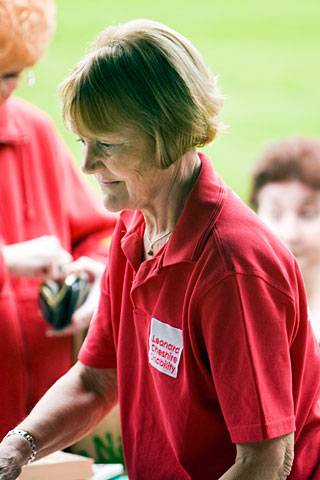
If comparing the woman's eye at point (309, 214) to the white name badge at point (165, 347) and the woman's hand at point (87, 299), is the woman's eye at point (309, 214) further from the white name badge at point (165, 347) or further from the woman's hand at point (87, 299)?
the white name badge at point (165, 347)

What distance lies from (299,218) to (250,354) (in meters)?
1.68

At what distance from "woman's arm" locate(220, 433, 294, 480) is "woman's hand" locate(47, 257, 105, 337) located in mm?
983

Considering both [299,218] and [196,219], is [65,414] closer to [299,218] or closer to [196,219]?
[196,219]

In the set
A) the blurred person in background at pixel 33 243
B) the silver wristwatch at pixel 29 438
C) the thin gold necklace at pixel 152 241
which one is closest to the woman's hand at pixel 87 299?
the blurred person in background at pixel 33 243

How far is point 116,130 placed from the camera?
1.71 meters

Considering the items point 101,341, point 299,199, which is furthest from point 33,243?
point 299,199

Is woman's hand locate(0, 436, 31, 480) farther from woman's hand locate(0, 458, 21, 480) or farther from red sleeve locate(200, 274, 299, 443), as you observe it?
red sleeve locate(200, 274, 299, 443)

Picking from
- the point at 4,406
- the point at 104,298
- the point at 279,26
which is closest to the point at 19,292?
the point at 4,406

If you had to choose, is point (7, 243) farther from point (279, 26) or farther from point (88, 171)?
point (279, 26)

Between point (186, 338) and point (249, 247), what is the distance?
197mm

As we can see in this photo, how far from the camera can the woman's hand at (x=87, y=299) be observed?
8.51 ft

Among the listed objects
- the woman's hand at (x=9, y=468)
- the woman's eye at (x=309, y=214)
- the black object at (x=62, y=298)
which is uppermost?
the black object at (x=62, y=298)

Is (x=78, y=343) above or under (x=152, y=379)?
under

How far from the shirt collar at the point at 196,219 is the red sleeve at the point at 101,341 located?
284mm
